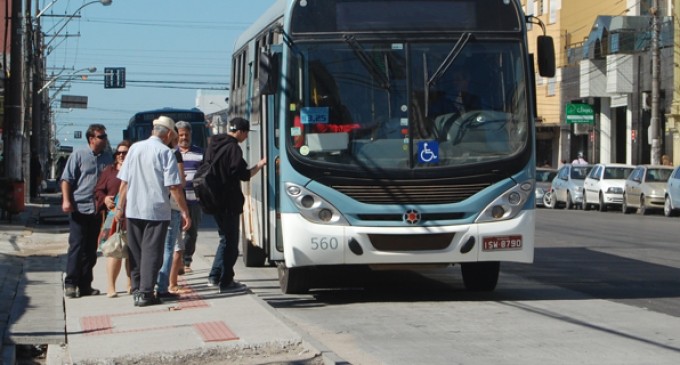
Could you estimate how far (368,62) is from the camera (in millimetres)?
11656

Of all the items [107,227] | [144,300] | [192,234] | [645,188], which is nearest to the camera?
[144,300]

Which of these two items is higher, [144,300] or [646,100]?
[646,100]

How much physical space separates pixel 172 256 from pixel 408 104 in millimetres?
2864

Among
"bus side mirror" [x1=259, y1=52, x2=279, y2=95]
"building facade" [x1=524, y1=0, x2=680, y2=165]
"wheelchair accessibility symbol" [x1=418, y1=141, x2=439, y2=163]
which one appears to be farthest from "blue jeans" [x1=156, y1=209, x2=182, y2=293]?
"building facade" [x1=524, y1=0, x2=680, y2=165]

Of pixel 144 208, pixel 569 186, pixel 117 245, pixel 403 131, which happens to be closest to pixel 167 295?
pixel 117 245

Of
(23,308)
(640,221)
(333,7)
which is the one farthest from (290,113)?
(640,221)

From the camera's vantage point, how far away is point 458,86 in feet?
38.2

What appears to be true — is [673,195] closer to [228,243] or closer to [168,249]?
[228,243]

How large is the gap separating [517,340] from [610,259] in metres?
8.85

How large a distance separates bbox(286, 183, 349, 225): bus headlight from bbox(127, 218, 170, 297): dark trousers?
1389 millimetres

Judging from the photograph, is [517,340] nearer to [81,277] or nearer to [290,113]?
[290,113]

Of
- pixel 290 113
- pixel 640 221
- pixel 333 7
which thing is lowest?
pixel 640 221

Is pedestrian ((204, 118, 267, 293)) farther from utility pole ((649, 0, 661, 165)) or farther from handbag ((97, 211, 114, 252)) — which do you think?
utility pole ((649, 0, 661, 165))

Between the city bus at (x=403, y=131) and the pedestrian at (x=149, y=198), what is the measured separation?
51.4 inches
